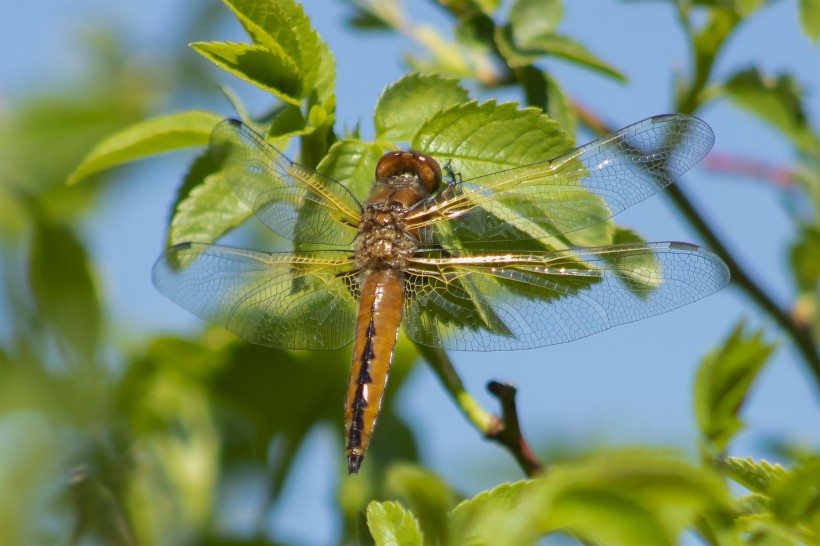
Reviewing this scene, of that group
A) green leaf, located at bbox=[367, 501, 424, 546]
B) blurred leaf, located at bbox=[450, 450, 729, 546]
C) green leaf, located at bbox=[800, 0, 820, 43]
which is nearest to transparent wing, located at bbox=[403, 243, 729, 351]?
green leaf, located at bbox=[800, 0, 820, 43]

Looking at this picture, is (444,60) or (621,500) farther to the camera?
(444,60)

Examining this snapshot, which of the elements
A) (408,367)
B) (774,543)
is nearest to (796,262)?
(408,367)

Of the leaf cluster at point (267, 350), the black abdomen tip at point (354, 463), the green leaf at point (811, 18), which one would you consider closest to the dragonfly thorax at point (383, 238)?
the leaf cluster at point (267, 350)

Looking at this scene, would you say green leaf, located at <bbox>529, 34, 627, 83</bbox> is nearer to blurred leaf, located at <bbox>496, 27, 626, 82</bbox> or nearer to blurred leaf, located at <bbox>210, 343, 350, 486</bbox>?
blurred leaf, located at <bbox>496, 27, 626, 82</bbox>

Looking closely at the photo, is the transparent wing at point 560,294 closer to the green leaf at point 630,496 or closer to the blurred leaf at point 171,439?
the blurred leaf at point 171,439

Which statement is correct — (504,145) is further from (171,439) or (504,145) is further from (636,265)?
(171,439)

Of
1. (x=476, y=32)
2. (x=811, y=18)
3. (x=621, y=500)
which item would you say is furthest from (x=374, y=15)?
(x=621, y=500)
